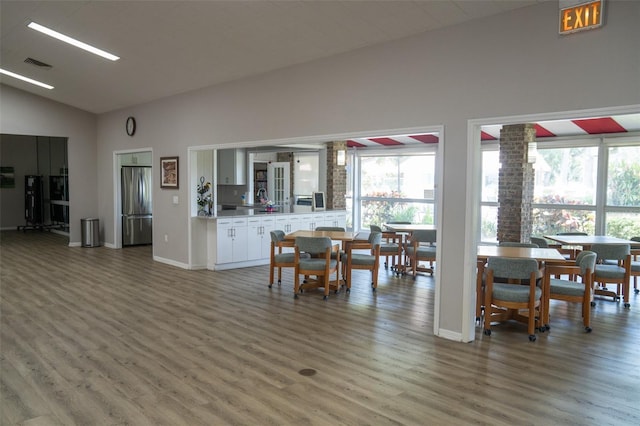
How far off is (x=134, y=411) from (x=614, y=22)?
4.77 m

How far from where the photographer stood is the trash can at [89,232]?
1159 centimetres

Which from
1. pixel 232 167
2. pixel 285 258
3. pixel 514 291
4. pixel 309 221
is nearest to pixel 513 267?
pixel 514 291

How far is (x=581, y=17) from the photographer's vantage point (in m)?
3.89

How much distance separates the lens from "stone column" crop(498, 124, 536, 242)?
869 centimetres

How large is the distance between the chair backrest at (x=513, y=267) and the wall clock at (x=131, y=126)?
8.12m

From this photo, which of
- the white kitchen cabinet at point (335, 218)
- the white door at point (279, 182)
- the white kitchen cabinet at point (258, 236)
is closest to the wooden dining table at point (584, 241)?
the white kitchen cabinet at point (335, 218)

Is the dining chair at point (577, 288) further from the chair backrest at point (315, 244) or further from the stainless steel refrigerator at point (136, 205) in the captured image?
the stainless steel refrigerator at point (136, 205)

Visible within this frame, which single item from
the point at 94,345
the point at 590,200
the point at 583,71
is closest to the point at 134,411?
the point at 94,345

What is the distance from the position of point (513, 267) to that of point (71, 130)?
1080cm

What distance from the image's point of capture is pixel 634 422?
3252 mm

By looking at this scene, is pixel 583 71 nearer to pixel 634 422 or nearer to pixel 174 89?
pixel 634 422

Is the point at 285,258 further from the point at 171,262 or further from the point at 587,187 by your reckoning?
the point at 587,187

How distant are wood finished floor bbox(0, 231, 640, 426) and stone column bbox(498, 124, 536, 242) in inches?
96.6

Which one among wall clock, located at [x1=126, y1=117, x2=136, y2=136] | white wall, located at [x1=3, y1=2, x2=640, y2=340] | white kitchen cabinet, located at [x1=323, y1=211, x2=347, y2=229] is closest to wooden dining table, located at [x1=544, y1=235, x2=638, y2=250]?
white wall, located at [x1=3, y1=2, x2=640, y2=340]
